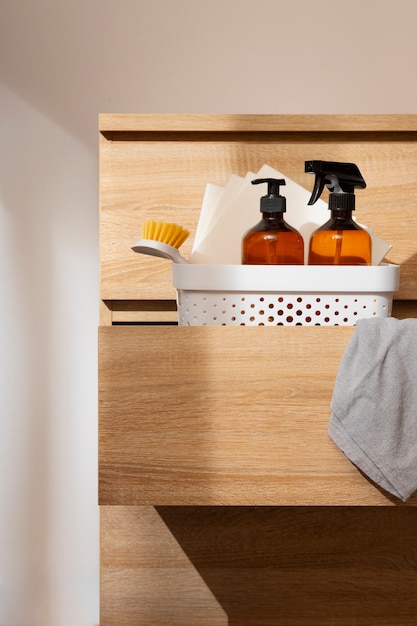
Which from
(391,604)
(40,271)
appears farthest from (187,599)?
(40,271)

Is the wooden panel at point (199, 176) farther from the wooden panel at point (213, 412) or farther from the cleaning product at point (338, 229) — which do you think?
the wooden panel at point (213, 412)

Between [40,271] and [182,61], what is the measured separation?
0.52 m

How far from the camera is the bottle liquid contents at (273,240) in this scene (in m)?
0.85

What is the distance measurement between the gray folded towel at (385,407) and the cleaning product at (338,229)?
155mm

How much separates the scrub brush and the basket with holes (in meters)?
0.02

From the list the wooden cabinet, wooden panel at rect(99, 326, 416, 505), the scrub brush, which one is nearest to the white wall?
the wooden cabinet

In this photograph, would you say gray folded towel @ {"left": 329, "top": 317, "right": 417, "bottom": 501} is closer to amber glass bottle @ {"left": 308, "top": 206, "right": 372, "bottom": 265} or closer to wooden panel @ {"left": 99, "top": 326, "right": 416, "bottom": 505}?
wooden panel @ {"left": 99, "top": 326, "right": 416, "bottom": 505}

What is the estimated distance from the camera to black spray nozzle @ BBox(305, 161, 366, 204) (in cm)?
86

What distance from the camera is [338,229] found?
2.83 feet

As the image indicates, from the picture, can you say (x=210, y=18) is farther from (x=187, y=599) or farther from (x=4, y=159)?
(x=187, y=599)

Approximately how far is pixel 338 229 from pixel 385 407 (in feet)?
0.80

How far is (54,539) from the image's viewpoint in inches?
59.4

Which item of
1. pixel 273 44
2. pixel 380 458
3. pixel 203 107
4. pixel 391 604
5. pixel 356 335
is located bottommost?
pixel 391 604

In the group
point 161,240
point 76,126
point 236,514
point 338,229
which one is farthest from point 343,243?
point 76,126
